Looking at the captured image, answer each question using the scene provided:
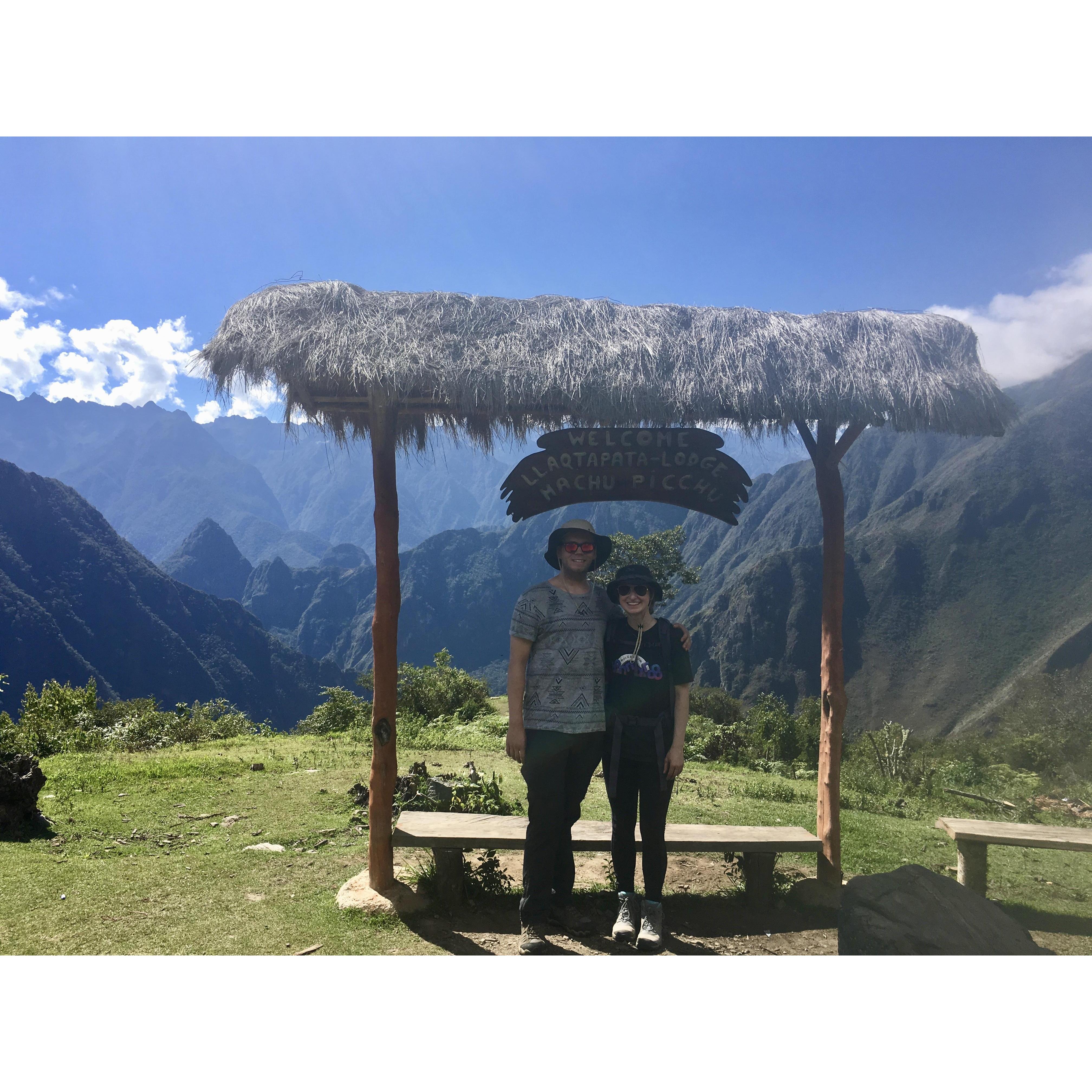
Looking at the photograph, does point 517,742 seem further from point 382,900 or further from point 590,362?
point 590,362

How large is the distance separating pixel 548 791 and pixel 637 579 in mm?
1230

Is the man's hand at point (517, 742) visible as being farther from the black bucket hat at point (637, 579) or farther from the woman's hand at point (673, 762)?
the black bucket hat at point (637, 579)

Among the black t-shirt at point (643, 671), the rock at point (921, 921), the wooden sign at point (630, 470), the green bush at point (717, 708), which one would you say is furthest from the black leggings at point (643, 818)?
the green bush at point (717, 708)

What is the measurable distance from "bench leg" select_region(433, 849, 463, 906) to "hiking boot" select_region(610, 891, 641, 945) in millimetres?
1093

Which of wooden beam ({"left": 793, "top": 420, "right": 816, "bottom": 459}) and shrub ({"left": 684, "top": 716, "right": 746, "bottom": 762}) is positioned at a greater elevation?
wooden beam ({"left": 793, "top": 420, "right": 816, "bottom": 459})

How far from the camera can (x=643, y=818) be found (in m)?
3.59

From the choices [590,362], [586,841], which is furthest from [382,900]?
[590,362]

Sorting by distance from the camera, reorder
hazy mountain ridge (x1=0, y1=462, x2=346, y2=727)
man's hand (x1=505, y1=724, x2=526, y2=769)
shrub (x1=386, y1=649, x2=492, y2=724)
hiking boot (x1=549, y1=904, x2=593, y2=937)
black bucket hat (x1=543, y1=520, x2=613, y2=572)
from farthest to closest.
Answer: hazy mountain ridge (x1=0, y1=462, x2=346, y2=727)
shrub (x1=386, y1=649, x2=492, y2=724)
hiking boot (x1=549, y1=904, x2=593, y2=937)
black bucket hat (x1=543, y1=520, x2=613, y2=572)
man's hand (x1=505, y1=724, x2=526, y2=769)

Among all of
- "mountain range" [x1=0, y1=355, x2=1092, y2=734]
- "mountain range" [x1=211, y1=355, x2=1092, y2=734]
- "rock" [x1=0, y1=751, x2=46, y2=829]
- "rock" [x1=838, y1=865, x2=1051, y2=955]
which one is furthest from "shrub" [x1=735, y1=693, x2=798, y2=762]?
"mountain range" [x1=211, y1=355, x2=1092, y2=734]

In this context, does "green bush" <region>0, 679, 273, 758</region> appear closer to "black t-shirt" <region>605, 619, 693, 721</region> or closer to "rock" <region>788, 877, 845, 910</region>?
"black t-shirt" <region>605, 619, 693, 721</region>

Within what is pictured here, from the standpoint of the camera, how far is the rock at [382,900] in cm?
428

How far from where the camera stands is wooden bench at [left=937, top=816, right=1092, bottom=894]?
430 centimetres

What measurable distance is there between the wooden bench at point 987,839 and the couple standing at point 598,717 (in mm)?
2382

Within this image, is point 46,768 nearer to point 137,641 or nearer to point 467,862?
point 467,862
